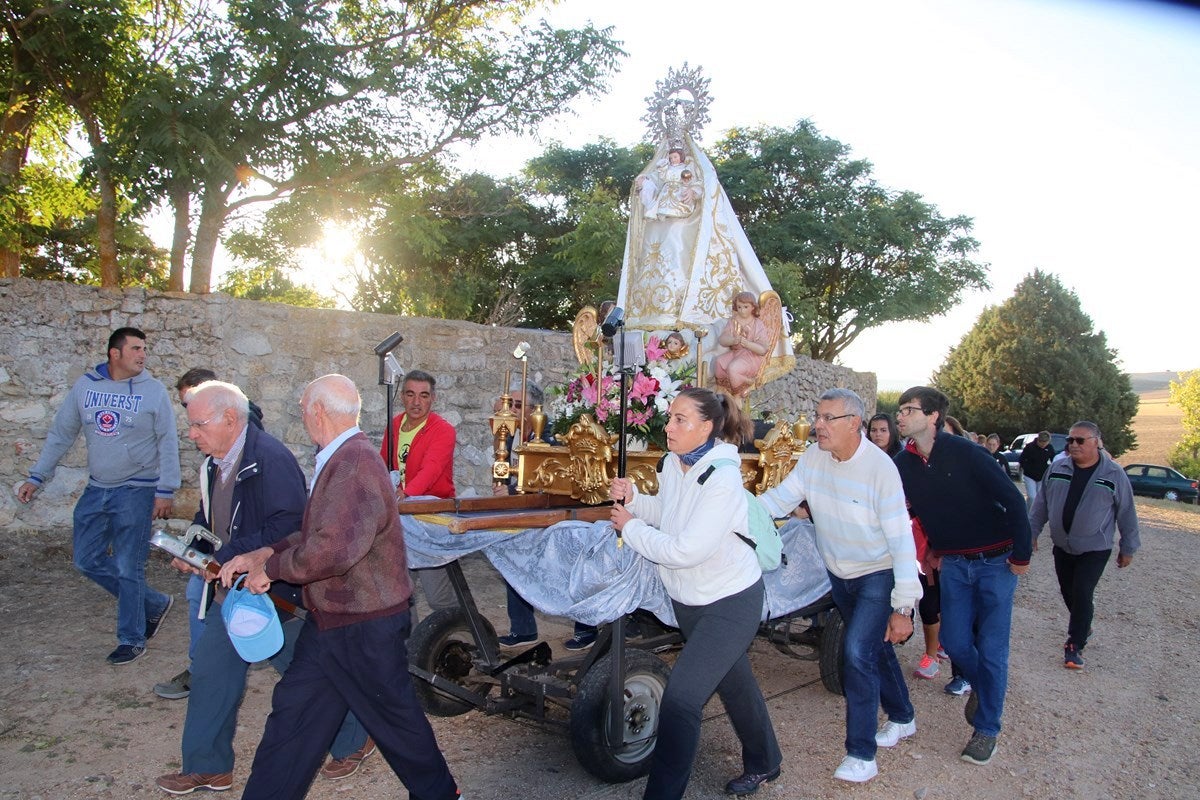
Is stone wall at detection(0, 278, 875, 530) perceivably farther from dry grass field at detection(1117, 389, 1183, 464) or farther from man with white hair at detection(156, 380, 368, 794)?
dry grass field at detection(1117, 389, 1183, 464)

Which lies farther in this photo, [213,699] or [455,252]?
[455,252]

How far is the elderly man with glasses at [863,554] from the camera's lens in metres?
4.21

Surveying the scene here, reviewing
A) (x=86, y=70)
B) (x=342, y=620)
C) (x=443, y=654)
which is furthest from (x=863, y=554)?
(x=86, y=70)

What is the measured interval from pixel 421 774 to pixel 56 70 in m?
9.78

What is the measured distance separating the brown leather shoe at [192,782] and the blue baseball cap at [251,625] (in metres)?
0.87

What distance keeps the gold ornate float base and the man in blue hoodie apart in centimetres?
235

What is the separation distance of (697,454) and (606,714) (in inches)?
50.9

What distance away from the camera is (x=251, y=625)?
3371mm

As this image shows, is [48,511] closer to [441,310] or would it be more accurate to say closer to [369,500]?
[369,500]

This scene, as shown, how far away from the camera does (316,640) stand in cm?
332

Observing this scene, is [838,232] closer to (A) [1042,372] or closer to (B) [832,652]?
(A) [1042,372]

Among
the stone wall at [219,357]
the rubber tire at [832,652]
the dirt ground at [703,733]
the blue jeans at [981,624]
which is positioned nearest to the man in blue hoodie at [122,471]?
the dirt ground at [703,733]

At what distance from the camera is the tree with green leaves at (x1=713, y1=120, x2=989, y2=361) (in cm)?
3014

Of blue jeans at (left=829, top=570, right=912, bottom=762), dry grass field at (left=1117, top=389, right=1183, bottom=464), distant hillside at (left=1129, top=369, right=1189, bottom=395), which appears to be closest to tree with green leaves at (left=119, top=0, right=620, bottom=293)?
blue jeans at (left=829, top=570, right=912, bottom=762)
